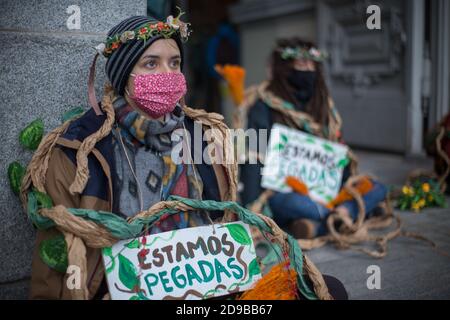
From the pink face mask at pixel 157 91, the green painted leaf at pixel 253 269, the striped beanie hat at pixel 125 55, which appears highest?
the striped beanie hat at pixel 125 55

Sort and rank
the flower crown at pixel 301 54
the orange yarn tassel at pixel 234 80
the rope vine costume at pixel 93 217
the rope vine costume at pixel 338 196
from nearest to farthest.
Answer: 1. the rope vine costume at pixel 93 217
2. the rope vine costume at pixel 338 196
3. the flower crown at pixel 301 54
4. the orange yarn tassel at pixel 234 80

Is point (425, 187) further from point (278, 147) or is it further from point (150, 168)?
point (150, 168)

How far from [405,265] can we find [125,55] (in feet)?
7.24

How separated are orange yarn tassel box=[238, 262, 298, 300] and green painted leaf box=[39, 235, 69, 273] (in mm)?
702

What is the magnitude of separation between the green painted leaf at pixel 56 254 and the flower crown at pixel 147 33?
2.77 ft

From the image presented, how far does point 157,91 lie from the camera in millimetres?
2217

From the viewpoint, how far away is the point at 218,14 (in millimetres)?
12781

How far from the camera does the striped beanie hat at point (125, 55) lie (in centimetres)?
219

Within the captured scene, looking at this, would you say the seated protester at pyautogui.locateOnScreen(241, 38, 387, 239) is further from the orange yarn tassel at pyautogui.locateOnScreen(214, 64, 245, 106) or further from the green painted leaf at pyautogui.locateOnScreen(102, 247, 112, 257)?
the green painted leaf at pyautogui.locateOnScreen(102, 247, 112, 257)

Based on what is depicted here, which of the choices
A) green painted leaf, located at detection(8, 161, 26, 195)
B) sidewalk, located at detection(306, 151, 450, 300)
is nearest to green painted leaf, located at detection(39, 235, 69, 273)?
green painted leaf, located at detection(8, 161, 26, 195)

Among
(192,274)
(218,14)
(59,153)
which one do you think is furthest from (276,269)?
(218,14)

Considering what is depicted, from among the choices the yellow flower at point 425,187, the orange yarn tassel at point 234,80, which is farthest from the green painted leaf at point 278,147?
the yellow flower at point 425,187

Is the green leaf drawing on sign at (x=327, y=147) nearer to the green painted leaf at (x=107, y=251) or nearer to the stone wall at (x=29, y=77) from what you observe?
the stone wall at (x=29, y=77)

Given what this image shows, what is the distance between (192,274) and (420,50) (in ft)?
20.6
